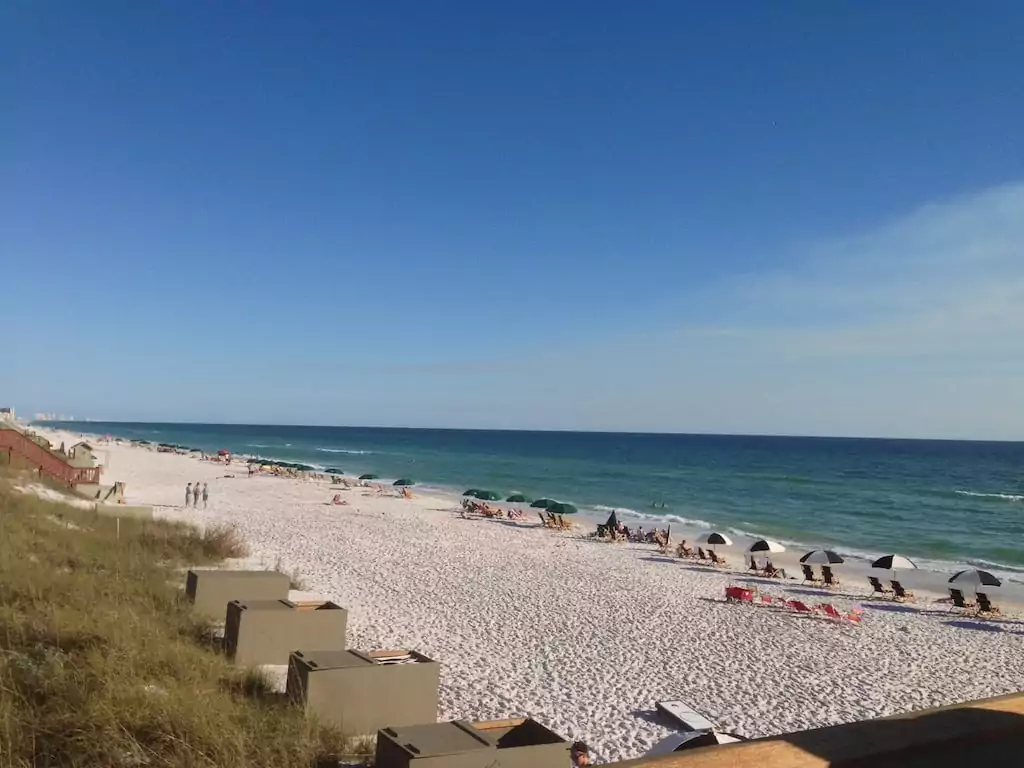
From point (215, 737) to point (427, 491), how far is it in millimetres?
37440

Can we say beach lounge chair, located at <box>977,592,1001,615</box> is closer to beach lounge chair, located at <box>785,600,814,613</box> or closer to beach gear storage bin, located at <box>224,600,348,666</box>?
→ beach lounge chair, located at <box>785,600,814,613</box>

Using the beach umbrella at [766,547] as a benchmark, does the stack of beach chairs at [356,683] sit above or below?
above

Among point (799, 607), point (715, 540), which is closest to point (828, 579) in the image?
point (715, 540)

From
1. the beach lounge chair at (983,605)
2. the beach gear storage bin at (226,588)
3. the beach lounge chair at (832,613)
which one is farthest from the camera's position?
the beach lounge chair at (983,605)

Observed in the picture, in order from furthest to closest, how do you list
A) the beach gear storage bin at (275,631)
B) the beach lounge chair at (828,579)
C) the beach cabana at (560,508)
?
the beach cabana at (560,508), the beach lounge chair at (828,579), the beach gear storage bin at (275,631)

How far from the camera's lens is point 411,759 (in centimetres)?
341

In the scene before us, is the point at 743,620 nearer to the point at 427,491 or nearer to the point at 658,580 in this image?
the point at 658,580

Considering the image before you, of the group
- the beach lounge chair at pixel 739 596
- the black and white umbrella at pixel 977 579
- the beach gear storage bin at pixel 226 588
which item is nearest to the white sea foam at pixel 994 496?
the black and white umbrella at pixel 977 579

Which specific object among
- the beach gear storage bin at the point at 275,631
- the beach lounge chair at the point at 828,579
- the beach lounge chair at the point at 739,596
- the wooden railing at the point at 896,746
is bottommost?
the beach lounge chair at the point at 828,579

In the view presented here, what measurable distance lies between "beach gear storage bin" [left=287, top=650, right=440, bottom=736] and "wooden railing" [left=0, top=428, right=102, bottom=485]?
1768cm

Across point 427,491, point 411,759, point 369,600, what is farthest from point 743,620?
point 427,491

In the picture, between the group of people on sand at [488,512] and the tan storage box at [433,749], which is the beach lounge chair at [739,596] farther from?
the group of people on sand at [488,512]

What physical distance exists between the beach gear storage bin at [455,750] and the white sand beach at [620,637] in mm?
2892

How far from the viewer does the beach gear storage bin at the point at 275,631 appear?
21.1 feet
